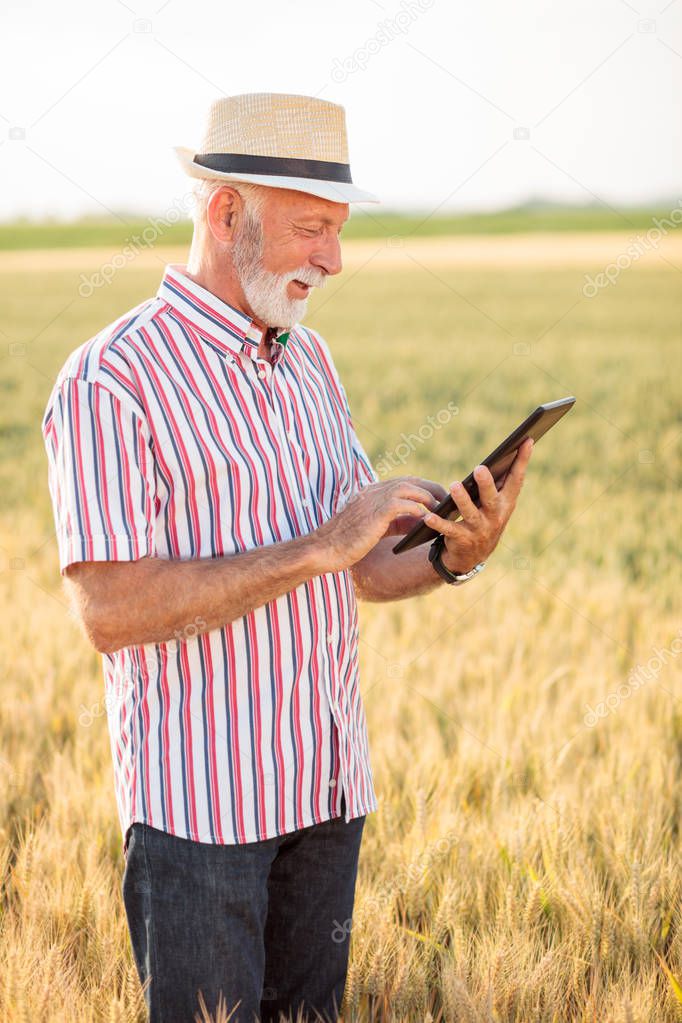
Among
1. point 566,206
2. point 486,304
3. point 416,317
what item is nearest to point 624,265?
point 486,304

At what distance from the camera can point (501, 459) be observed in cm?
187

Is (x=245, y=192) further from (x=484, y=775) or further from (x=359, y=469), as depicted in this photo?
(x=484, y=775)

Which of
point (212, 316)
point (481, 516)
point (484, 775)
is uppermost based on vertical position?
point (212, 316)

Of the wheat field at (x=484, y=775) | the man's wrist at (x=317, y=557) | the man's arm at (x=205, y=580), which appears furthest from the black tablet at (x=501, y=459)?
the wheat field at (x=484, y=775)

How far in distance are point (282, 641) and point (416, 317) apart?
18.4 meters

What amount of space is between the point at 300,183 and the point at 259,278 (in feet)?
0.58

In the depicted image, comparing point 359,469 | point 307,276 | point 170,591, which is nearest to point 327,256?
point 307,276

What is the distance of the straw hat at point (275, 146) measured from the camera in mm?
1834

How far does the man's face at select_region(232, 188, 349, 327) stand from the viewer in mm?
1854

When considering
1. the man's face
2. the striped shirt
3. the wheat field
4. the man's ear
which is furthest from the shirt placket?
the wheat field

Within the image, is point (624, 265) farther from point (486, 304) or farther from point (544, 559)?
point (544, 559)

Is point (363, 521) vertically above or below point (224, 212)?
below

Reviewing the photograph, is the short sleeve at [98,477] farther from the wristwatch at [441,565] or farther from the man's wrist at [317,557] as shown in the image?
the wristwatch at [441,565]

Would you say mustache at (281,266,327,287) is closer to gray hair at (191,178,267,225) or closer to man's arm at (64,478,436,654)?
gray hair at (191,178,267,225)
